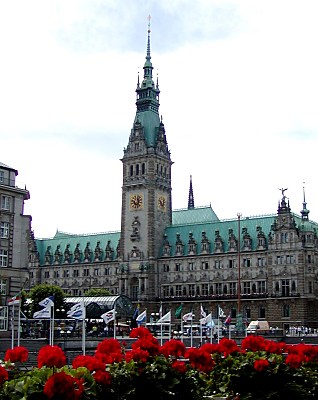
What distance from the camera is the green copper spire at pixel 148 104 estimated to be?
145 metres

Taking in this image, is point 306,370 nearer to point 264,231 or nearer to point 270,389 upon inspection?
point 270,389

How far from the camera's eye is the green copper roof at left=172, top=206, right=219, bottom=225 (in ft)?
490

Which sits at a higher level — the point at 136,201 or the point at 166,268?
the point at 136,201

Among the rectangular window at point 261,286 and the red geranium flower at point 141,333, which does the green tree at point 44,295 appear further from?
the red geranium flower at point 141,333

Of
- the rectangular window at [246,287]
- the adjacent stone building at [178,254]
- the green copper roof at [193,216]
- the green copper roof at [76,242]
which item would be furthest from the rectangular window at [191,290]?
the green copper roof at [76,242]

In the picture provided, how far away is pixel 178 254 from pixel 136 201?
1458 cm

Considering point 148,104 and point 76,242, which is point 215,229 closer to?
point 148,104

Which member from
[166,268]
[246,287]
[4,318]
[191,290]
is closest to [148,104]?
[166,268]

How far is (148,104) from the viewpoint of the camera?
145875mm

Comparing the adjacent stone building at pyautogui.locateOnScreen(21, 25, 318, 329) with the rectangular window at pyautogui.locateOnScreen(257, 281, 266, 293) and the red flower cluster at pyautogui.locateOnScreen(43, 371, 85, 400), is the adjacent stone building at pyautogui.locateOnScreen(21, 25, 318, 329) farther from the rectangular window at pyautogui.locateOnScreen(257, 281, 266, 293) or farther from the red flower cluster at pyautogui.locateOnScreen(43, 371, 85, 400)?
the red flower cluster at pyautogui.locateOnScreen(43, 371, 85, 400)

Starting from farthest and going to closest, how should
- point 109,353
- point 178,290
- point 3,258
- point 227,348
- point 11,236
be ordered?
point 178,290 < point 11,236 < point 3,258 < point 227,348 < point 109,353

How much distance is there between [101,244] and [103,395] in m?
139

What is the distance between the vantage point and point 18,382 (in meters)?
14.3

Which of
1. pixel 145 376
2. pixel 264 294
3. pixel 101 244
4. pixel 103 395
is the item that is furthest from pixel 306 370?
pixel 101 244
